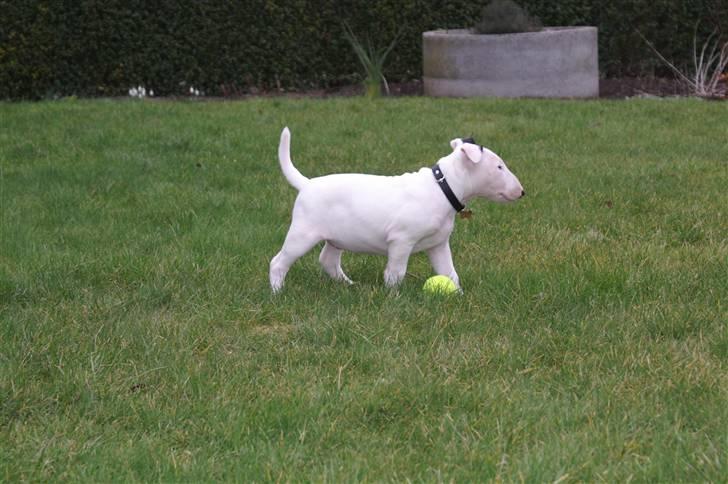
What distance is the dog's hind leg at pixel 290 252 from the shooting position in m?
4.73

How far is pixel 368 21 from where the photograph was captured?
536 inches

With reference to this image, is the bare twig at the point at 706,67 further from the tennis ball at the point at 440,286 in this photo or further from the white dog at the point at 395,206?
the tennis ball at the point at 440,286

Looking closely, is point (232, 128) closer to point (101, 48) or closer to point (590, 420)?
point (101, 48)

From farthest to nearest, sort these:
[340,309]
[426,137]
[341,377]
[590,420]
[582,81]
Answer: [582,81]
[426,137]
[340,309]
[341,377]
[590,420]

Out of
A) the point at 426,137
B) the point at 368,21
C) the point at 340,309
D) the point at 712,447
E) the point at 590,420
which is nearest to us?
the point at 712,447

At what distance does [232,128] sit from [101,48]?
419 centimetres

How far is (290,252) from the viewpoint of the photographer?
4766 mm

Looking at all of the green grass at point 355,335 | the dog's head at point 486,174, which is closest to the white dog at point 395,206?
the dog's head at point 486,174

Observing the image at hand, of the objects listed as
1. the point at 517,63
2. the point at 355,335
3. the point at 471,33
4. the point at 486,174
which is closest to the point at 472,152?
the point at 486,174

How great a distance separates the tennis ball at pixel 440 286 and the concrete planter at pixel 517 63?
319 inches

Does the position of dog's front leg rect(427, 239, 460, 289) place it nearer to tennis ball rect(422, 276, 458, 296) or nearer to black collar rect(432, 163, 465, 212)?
tennis ball rect(422, 276, 458, 296)

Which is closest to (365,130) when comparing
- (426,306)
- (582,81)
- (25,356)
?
(582,81)

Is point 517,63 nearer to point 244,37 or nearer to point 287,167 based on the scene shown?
point 244,37

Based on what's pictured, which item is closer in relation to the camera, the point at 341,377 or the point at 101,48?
the point at 341,377
